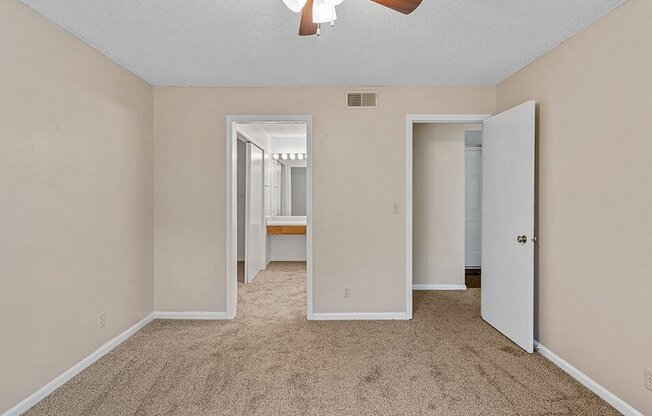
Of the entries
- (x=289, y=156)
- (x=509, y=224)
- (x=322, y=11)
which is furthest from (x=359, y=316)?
(x=289, y=156)

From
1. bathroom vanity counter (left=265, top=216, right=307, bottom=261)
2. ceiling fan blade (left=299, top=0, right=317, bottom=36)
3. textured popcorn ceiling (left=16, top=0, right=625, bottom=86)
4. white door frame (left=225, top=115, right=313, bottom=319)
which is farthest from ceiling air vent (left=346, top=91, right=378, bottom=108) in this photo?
bathroom vanity counter (left=265, top=216, right=307, bottom=261)

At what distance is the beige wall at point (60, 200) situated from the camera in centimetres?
207

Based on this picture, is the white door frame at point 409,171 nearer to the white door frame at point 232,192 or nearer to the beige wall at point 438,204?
the white door frame at point 232,192

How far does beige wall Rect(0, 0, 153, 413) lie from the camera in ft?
6.78

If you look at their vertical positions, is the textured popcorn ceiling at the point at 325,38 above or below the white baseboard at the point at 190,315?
above

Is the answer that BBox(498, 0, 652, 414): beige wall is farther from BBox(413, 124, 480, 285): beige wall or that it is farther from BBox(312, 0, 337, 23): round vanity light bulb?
BBox(413, 124, 480, 285): beige wall

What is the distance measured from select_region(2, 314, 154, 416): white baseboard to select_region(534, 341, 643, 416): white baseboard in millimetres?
3441

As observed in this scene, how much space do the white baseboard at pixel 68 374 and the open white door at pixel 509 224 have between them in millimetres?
3319

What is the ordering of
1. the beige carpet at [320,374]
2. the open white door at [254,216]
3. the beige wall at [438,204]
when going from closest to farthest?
1. the beige carpet at [320,374]
2. the beige wall at [438,204]
3. the open white door at [254,216]

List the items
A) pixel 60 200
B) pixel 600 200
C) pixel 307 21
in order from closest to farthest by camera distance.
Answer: pixel 307 21, pixel 600 200, pixel 60 200

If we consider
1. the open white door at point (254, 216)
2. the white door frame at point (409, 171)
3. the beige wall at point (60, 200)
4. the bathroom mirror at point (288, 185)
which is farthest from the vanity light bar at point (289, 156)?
the beige wall at point (60, 200)

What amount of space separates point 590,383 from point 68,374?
11.4ft

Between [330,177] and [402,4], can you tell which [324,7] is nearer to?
[402,4]

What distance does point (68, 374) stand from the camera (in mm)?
2506
